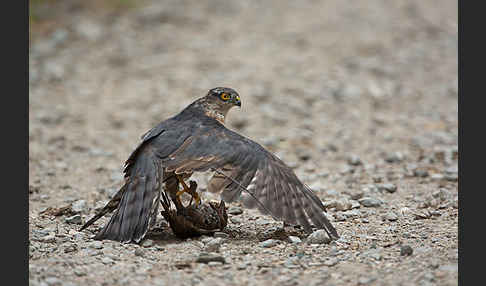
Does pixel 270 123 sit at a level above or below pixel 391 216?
above

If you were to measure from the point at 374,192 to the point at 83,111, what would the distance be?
6.07 metres

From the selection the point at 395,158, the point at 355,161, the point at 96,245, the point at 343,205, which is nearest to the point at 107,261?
the point at 96,245

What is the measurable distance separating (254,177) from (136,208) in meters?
0.98

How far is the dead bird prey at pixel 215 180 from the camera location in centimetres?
498

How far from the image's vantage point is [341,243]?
504cm

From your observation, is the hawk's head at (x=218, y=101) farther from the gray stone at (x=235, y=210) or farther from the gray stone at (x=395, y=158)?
the gray stone at (x=395, y=158)

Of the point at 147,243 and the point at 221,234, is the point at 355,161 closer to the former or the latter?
the point at 221,234

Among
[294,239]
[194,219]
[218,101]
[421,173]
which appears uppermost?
[218,101]

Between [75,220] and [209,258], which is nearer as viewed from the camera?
[209,258]

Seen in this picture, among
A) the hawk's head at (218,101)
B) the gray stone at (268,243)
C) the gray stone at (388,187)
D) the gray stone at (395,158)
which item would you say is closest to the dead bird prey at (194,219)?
the gray stone at (268,243)

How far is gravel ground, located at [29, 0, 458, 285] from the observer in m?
4.61

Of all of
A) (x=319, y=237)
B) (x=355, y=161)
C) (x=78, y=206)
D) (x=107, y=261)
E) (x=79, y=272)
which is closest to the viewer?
(x=79, y=272)

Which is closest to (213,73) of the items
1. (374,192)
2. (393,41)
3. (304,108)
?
(304,108)

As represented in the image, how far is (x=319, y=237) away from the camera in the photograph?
5.00m
